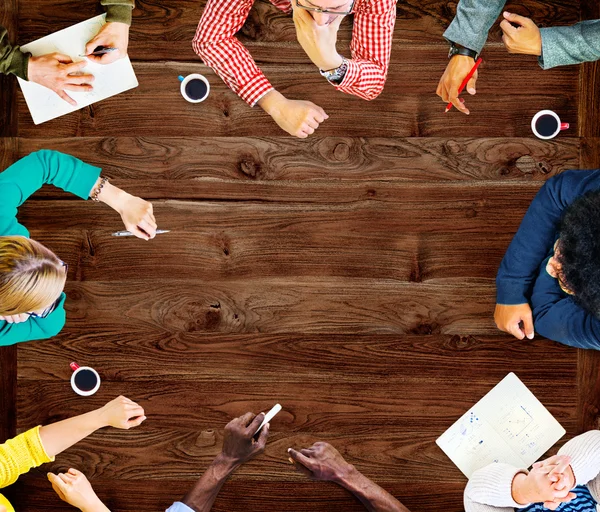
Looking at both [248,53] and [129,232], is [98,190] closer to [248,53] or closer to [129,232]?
[129,232]

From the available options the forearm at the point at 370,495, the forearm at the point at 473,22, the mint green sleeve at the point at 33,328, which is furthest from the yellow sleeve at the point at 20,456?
the forearm at the point at 473,22

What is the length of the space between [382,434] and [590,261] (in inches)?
42.6

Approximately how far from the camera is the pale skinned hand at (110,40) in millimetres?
2045

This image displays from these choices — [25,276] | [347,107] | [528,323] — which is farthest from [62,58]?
[528,323]

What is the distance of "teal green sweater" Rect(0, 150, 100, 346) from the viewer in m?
1.88

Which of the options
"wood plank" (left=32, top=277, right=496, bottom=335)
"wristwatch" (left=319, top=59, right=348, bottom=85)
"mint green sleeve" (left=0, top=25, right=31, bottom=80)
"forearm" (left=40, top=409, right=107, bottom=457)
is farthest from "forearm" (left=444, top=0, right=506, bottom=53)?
"forearm" (left=40, top=409, right=107, bottom=457)

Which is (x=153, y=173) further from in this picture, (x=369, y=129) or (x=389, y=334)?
(x=389, y=334)

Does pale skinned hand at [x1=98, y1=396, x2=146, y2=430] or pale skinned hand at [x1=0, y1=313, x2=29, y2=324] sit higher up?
pale skinned hand at [x1=0, y1=313, x2=29, y2=324]

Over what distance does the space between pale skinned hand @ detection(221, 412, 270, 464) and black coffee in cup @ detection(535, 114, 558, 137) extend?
1.47 metres

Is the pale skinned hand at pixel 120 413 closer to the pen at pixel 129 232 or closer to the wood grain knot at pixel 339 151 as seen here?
the pen at pixel 129 232

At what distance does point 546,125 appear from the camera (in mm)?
2156

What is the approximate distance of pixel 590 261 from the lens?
4.62 feet

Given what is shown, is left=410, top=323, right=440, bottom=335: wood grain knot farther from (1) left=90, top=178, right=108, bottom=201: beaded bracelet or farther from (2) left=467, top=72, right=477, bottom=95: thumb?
(1) left=90, top=178, right=108, bottom=201: beaded bracelet

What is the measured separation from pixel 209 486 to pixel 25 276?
102 cm
